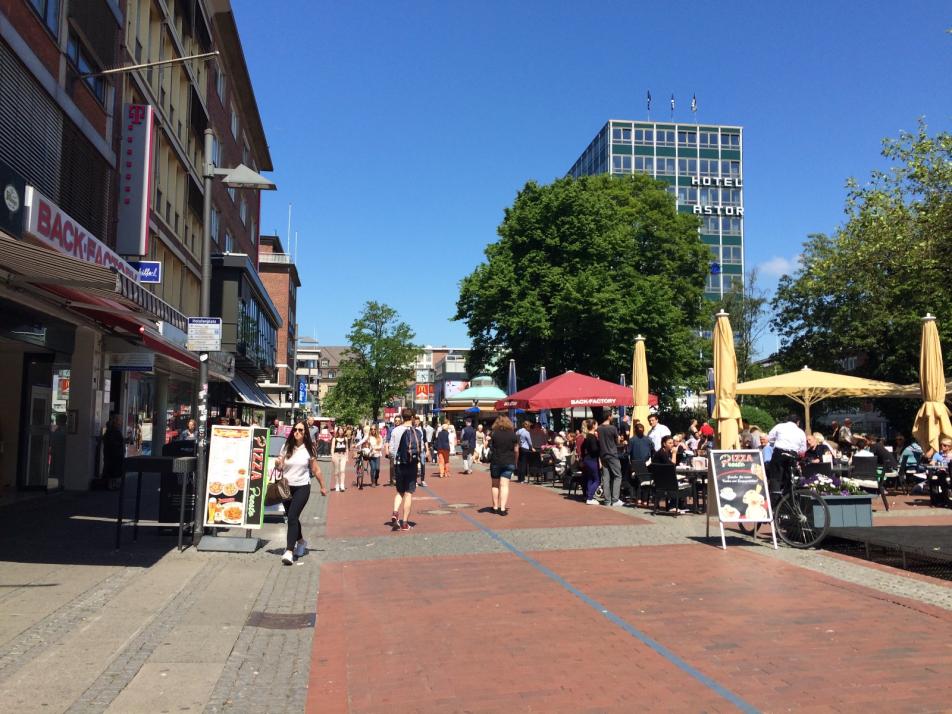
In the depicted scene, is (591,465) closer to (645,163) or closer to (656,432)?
(656,432)

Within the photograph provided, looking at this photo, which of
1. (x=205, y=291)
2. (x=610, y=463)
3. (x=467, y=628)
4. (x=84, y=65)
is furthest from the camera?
(x=84, y=65)

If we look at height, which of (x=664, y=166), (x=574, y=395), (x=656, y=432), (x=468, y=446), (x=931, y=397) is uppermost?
(x=664, y=166)

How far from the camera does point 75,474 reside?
18344 mm

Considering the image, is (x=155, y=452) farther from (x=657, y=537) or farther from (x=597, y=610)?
(x=597, y=610)

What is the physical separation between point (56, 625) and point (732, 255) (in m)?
95.6

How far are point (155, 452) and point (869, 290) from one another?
32.0m

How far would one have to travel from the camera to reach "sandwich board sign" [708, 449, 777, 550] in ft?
35.5

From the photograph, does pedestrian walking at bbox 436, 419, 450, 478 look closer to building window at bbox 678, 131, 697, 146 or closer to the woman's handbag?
the woman's handbag

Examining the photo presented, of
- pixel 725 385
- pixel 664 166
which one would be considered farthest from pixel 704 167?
pixel 725 385

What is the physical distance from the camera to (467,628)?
6625mm

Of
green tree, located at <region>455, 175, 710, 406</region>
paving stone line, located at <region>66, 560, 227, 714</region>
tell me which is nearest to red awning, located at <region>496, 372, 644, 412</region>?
paving stone line, located at <region>66, 560, 227, 714</region>

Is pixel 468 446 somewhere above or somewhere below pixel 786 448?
below

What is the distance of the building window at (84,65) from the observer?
16.6 m

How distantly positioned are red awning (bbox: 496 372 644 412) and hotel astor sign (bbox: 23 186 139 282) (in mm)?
10648
